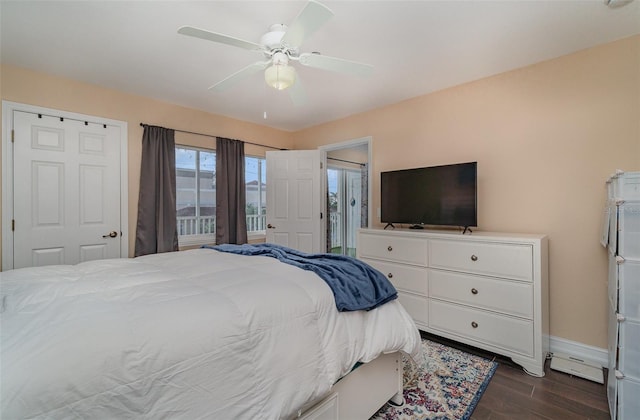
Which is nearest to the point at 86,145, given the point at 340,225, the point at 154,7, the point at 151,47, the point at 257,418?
the point at 151,47

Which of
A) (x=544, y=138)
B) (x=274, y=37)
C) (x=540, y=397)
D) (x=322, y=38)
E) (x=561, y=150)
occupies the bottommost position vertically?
(x=540, y=397)

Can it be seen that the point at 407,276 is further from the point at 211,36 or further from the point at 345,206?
the point at 345,206

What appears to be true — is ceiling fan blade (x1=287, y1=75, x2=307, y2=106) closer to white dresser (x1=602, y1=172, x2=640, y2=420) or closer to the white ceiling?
the white ceiling

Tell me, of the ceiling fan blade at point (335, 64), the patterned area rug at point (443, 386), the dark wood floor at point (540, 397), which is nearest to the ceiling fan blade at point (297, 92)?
the ceiling fan blade at point (335, 64)

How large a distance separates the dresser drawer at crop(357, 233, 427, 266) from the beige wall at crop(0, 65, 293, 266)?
2.24 metres

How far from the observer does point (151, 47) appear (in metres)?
2.31

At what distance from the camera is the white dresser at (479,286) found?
85.5 inches

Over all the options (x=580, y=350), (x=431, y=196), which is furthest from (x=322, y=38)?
(x=580, y=350)

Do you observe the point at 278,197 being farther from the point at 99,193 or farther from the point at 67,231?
the point at 67,231

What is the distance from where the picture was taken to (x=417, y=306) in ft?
9.14

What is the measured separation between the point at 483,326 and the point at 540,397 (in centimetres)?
57

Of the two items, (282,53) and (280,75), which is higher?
(282,53)

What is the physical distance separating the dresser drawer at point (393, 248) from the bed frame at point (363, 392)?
1190 millimetres

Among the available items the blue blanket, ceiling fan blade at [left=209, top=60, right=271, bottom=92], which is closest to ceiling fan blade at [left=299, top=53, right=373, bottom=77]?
ceiling fan blade at [left=209, top=60, right=271, bottom=92]
